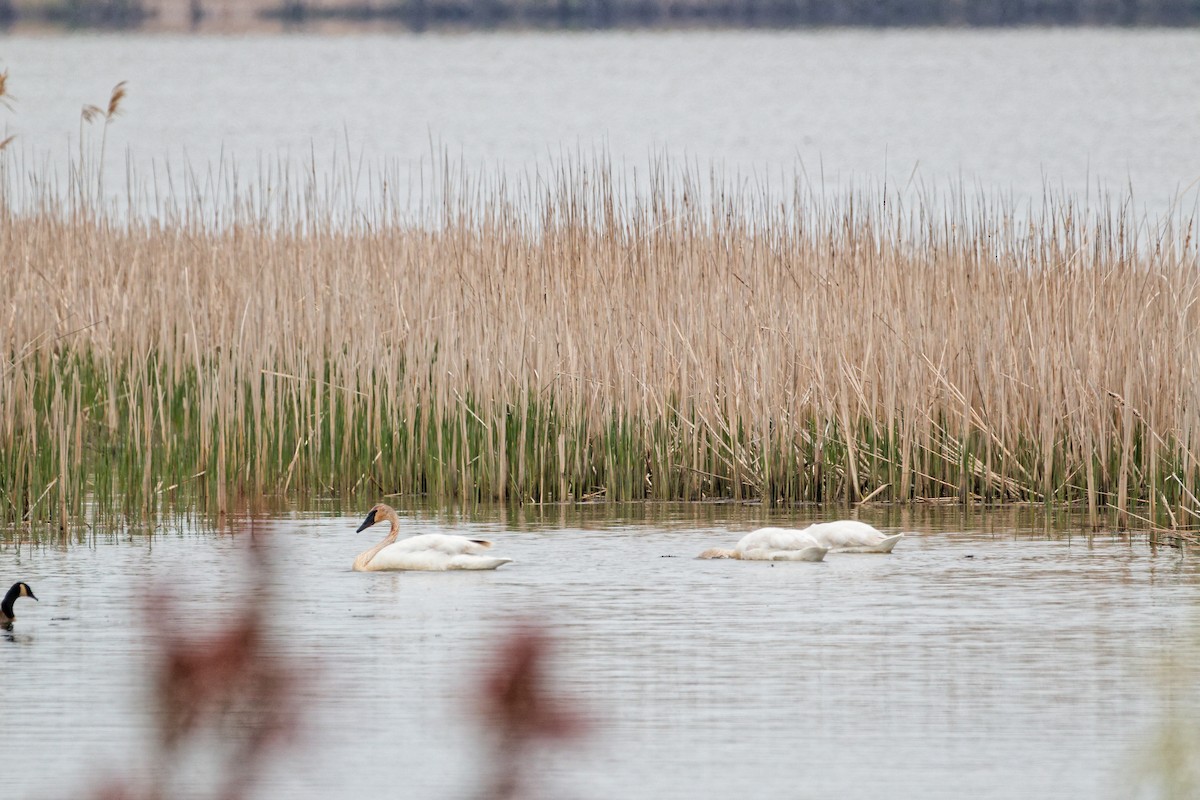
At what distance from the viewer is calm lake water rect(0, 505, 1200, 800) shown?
16.7ft

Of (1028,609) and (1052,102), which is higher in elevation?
(1052,102)

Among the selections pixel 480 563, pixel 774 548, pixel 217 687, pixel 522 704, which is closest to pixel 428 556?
pixel 480 563

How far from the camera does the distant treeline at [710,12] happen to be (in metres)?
72.4

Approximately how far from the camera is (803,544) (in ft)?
26.0

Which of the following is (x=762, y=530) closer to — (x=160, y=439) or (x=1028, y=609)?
(x=1028, y=609)

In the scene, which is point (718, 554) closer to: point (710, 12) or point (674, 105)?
point (674, 105)

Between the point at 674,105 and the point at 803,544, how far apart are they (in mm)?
44786

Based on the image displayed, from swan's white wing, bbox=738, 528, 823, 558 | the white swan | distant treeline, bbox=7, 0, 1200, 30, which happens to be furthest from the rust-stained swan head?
distant treeline, bbox=7, 0, 1200, 30

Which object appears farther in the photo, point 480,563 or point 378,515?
point 378,515

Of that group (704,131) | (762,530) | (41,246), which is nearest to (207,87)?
(704,131)

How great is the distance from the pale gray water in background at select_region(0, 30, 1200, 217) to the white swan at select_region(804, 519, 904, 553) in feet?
34.9

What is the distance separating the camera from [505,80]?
5928 centimetres

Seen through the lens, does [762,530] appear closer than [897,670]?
No

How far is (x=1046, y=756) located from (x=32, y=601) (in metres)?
3.56
